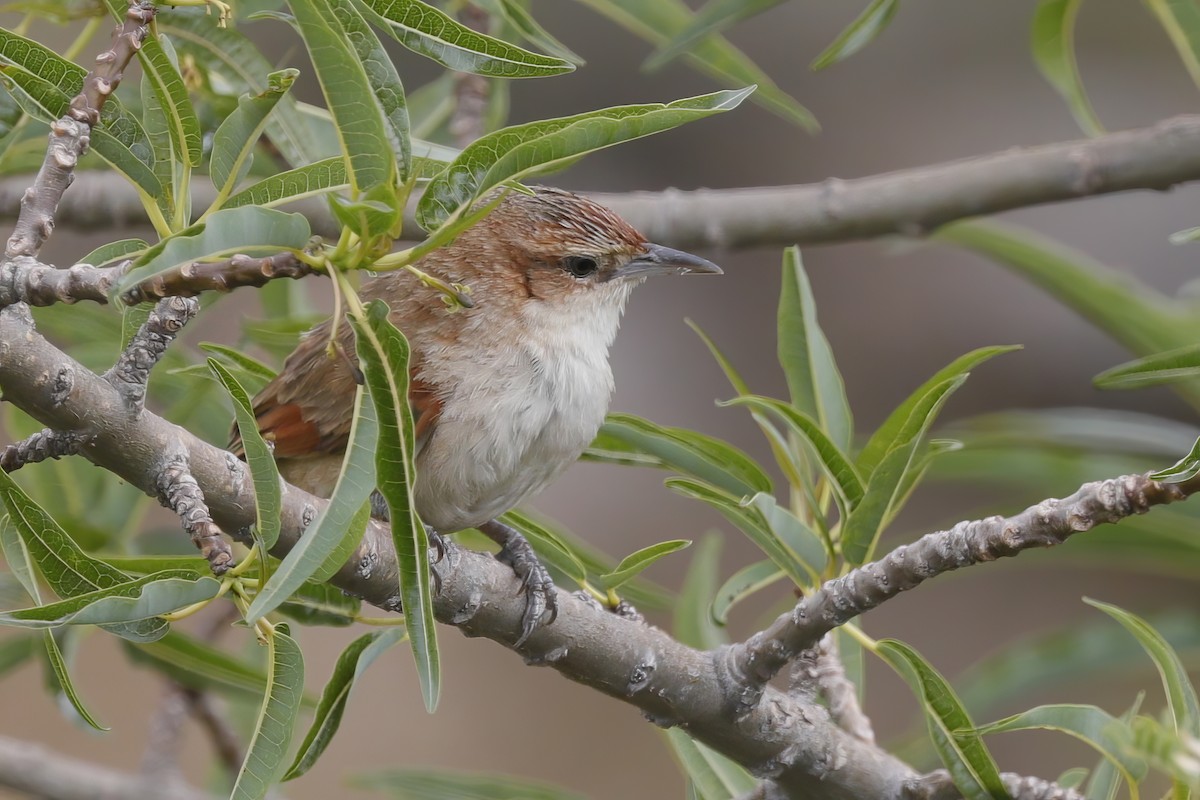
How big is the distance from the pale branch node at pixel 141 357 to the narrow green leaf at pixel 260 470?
0.30 ft

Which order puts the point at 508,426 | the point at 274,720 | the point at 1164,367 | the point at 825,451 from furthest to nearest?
the point at 508,426
the point at 825,451
the point at 1164,367
the point at 274,720

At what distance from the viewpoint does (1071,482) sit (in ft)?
13.3

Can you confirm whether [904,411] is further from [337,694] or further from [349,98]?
[349,98]

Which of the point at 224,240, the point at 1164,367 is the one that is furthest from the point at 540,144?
the point at 1164,367

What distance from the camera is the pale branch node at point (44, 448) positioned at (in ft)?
6.16

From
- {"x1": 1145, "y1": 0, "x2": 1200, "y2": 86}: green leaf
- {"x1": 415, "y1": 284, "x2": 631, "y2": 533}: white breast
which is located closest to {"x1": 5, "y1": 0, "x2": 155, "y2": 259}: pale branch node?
{"x1": 415, "y1": 284, "x2": 631, "y2": 533}: white breast

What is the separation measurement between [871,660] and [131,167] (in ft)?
22.1

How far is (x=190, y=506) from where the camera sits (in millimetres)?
1903

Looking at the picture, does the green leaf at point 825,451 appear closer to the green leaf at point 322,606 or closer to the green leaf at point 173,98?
the green leaf at point 322,606

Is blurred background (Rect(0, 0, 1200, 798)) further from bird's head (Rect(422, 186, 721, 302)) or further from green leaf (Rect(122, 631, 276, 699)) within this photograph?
bird's head (Rect(422, 186, 721, 302))

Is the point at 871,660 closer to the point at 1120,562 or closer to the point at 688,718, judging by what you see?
the point at 1120,562

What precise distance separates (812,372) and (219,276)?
1643 mm

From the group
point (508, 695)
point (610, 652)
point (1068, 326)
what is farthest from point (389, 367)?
point (1068, 326)

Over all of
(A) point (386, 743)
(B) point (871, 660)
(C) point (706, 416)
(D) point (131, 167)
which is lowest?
(A) point (386, 743)
